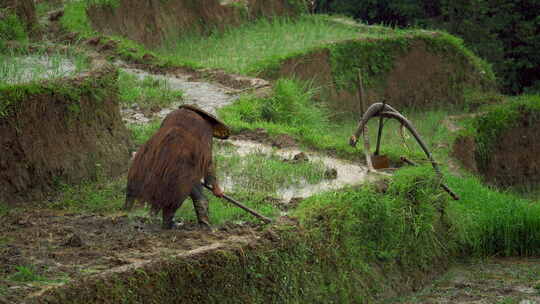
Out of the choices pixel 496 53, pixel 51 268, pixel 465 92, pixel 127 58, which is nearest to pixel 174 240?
pixel 51 268

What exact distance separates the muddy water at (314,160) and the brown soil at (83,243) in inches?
48.6

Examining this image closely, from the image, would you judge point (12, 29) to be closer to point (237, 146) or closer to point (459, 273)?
point (237, 146)

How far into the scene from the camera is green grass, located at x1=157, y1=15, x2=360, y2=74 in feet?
46.3

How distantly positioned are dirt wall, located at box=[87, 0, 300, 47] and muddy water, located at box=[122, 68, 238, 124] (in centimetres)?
275

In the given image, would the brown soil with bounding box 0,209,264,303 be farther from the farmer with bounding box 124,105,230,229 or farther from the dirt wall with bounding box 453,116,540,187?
the dirt wall with bounding box 453,116,540,187

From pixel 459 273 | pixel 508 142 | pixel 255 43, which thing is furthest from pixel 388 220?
pixel 255 43

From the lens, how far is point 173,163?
6.57 metres

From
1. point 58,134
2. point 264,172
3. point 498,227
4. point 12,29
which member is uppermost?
point 12,29

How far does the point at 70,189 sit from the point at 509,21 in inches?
610

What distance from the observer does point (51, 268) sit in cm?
584

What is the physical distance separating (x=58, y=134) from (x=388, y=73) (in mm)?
9237

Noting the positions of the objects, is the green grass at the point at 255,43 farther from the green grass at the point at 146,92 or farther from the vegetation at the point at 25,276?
the vegetation at the point at 25,276

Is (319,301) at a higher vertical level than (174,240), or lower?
lower

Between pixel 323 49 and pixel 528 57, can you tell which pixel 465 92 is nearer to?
pixel 323 49
